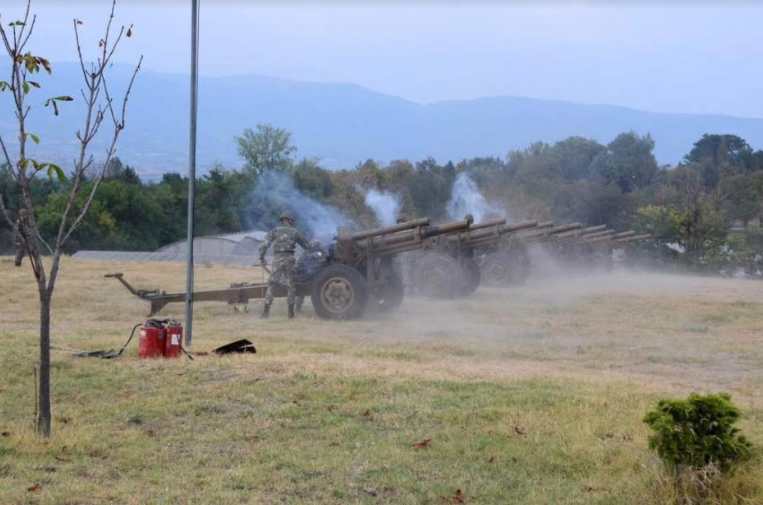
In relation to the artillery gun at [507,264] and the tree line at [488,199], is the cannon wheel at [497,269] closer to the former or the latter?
the artillery gun at [507,264]

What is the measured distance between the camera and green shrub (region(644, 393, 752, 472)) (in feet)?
17.5

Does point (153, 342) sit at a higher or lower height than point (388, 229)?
lower

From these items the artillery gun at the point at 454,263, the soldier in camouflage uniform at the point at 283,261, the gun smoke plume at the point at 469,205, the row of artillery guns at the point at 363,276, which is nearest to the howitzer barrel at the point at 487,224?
the artillery gun at the point at 454,263

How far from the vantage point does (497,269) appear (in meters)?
24.6

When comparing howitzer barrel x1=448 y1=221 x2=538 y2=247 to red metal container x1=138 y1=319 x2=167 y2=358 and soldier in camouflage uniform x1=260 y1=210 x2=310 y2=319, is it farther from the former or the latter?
red metal container x1=138 y1=319 x2=167 y2=358

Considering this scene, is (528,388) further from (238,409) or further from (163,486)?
(163,486)

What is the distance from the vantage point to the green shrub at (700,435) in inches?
211

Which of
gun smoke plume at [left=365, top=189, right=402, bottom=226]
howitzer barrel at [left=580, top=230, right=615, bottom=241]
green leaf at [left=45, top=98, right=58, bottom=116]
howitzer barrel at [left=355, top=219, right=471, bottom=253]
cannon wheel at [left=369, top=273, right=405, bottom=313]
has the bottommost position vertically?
cannon wheel at [left=369, top=273, right=405, bottom=313]

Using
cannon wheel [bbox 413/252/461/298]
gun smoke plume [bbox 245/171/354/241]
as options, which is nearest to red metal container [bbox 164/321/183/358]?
cannon wheel [bbox 413/252/461/298]

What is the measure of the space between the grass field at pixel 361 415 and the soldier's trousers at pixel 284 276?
1.82m

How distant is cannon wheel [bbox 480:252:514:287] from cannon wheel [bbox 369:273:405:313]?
675 cm

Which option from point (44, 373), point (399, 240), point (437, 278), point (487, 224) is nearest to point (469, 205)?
point (487, 224)

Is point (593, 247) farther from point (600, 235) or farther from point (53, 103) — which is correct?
point (53, 103)

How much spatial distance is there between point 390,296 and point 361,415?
1035cm
